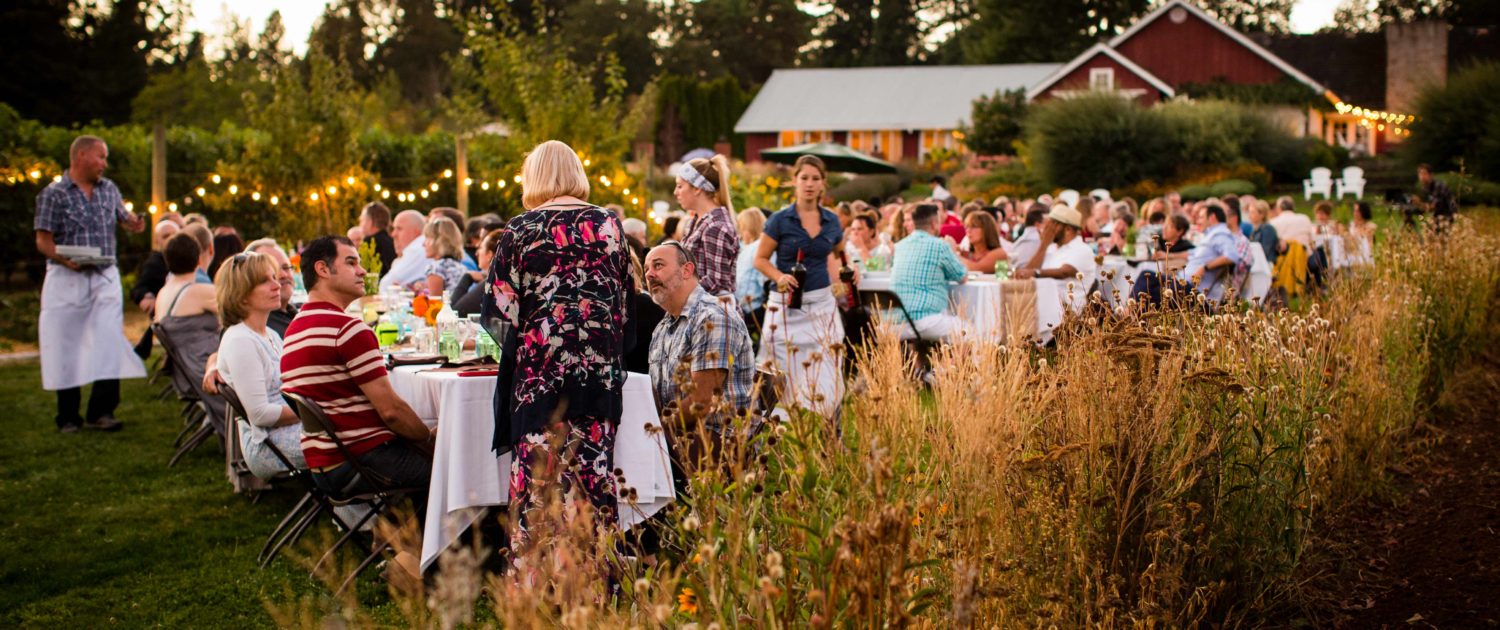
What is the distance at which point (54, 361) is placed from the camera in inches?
306

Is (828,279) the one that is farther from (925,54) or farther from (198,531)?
(925,54)

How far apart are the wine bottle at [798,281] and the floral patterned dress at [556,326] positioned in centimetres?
291

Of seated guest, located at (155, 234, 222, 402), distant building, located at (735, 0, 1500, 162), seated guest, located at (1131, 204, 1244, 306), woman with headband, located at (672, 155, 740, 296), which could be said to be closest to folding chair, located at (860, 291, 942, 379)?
woman with headband, located at (672, 155, 740, 296)

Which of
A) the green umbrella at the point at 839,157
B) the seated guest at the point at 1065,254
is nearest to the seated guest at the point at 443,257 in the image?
the seated guest at the point at 1065,254

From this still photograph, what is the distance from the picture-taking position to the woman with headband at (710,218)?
20.6 feet

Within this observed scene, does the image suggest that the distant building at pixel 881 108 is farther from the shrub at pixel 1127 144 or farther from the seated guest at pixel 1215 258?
the seated guest at pixel 1215 258

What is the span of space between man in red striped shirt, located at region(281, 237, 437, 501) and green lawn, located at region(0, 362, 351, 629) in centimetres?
49

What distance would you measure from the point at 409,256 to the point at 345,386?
4.40 meters

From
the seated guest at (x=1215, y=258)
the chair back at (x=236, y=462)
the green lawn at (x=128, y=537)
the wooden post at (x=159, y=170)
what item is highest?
the wooden post at (x=159, y=170)

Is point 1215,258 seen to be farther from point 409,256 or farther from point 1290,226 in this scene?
point 409,256

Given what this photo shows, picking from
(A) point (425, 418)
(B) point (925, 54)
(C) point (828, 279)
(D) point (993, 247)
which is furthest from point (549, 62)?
→ (B) point (925, 54)

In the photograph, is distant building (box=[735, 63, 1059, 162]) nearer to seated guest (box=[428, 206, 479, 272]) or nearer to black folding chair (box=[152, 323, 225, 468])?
seated guest (box=[428, 206, 479, 272])

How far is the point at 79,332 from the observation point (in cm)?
790

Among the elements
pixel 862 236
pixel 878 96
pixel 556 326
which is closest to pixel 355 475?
pixel 556 326
